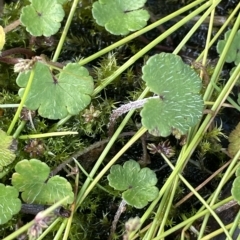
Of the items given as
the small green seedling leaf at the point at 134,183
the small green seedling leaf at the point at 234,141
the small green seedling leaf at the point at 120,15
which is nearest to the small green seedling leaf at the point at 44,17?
the small green seedling leaf at the point at 120,15

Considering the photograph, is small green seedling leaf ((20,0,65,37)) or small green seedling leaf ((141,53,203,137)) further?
small green seedling leaf ((20,0,65,37))

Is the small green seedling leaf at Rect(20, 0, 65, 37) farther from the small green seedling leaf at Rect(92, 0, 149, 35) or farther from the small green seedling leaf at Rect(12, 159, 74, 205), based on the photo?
the small green seedling leaf at Rect(12, 159, 74, 205)

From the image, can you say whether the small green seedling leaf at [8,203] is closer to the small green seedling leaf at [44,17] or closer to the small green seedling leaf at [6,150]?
the small green seedling leaf at [6,150]

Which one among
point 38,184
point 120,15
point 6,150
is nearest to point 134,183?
point 38,184

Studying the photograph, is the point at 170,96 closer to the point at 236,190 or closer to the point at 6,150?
the point at 236,190

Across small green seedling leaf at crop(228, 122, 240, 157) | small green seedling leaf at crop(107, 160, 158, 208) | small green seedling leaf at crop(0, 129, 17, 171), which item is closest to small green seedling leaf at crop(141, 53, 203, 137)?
small green seedling leaf at crop(107, 160, 158, 208)

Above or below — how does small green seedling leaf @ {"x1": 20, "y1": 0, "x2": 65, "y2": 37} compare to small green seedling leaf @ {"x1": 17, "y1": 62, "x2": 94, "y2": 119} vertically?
above
